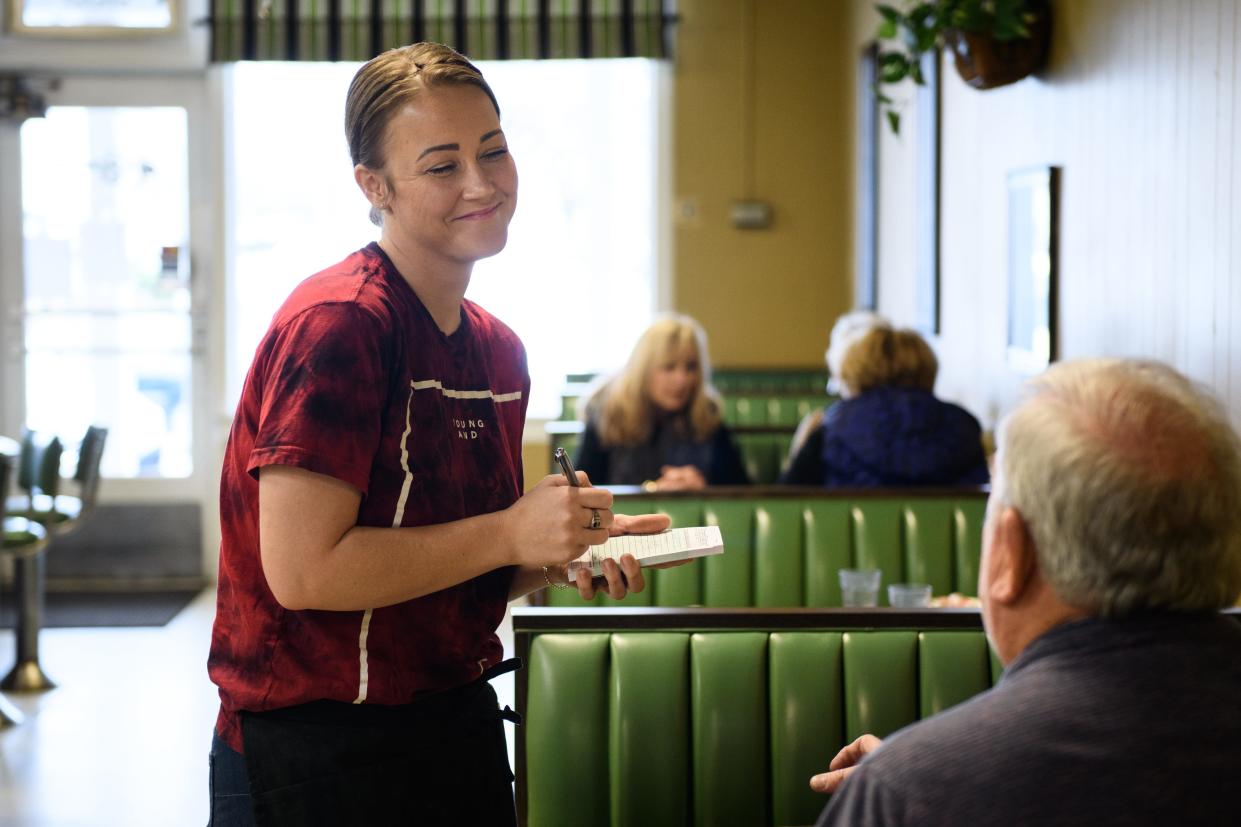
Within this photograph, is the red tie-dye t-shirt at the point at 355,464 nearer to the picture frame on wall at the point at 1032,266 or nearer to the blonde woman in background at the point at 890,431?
the blonde woman in background at the point at 890,431

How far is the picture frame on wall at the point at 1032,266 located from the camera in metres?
4.09

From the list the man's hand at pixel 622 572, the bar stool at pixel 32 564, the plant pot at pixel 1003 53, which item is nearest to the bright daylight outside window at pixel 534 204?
the bar stool at pixel 32 564

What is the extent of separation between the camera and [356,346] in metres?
1.35

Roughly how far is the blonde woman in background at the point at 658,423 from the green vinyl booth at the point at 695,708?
2331 millimetres

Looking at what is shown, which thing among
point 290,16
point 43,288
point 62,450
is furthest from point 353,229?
point 62,450

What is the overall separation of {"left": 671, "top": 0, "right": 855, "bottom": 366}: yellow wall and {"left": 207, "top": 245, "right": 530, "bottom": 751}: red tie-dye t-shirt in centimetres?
618

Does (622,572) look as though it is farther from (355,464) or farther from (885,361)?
(885,361)

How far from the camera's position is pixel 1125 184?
3508 millimetres

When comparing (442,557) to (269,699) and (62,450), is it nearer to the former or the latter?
(269,699)

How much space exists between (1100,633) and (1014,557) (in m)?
0.09

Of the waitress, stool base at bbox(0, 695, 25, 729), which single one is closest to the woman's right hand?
the waitress

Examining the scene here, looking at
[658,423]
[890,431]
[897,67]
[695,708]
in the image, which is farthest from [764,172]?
[695,708]

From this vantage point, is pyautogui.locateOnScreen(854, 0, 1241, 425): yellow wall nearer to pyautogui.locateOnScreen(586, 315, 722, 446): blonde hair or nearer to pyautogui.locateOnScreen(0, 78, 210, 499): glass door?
pyautogui.locateOnScreen(586, 315, 722, 446): blonde hair

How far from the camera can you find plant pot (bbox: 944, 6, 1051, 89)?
4094 mm
